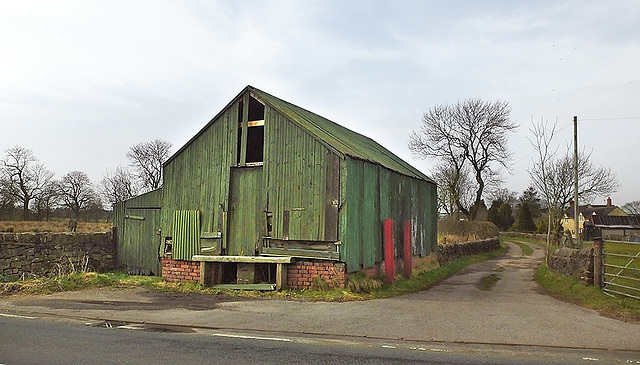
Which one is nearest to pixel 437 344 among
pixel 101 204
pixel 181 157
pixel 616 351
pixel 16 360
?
pixel 616 351

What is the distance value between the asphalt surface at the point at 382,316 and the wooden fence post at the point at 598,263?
1531mm

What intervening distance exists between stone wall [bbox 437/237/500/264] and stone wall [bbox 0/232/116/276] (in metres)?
15.6

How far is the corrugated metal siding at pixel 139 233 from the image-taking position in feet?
67.1

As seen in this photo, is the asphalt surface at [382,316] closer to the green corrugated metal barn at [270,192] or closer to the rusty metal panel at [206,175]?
the green corrugated metal barn at [270,192]

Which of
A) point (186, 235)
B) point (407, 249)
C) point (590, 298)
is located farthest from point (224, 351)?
point (407, 249)

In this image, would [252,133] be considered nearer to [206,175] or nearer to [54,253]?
[206,175]

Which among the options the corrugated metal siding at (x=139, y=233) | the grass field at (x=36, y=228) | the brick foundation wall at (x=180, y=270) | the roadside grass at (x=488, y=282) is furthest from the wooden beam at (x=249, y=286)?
the grass field at (x=36, y=228)

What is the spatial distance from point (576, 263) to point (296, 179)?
32.0 feet

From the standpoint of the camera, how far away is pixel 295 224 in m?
14.7

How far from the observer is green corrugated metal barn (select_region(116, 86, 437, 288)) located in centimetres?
1434

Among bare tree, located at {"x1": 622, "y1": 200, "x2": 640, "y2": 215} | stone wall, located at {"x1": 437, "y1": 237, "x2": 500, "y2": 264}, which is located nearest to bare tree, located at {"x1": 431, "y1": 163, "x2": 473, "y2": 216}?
stone wall, located at {"x1": 437, "y1": 237, "x2": 500, "y2": 264}

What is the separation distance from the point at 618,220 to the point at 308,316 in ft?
243

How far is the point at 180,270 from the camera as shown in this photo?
16.0 m

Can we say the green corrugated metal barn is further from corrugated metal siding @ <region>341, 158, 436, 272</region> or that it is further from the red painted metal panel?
the red painted metal panel
